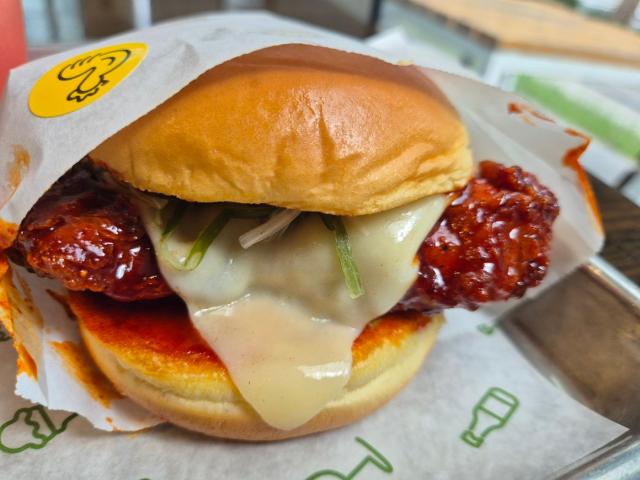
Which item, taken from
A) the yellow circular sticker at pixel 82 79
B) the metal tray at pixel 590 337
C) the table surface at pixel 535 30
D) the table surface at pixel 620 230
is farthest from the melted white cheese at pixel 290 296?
the table surface at pixel 535 30

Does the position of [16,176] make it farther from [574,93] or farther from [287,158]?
[574,93]

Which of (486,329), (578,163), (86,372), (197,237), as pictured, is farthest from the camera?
(486,329)

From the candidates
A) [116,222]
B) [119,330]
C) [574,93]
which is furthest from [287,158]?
[574,93]

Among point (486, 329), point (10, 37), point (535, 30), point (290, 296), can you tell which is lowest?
point (486, 329)

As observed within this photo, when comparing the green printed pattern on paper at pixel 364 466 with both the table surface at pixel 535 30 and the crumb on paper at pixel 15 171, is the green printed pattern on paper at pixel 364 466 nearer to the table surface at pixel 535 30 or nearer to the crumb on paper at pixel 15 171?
the crumb on paper at pixel 15 171

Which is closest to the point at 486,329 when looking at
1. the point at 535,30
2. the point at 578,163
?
the point at 578,163

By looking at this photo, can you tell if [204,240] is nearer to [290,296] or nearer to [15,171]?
[290,296]

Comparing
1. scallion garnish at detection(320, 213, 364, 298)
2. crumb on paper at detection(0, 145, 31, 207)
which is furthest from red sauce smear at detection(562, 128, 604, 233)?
crumb on paper at detection(0, 145, 31, 207)
